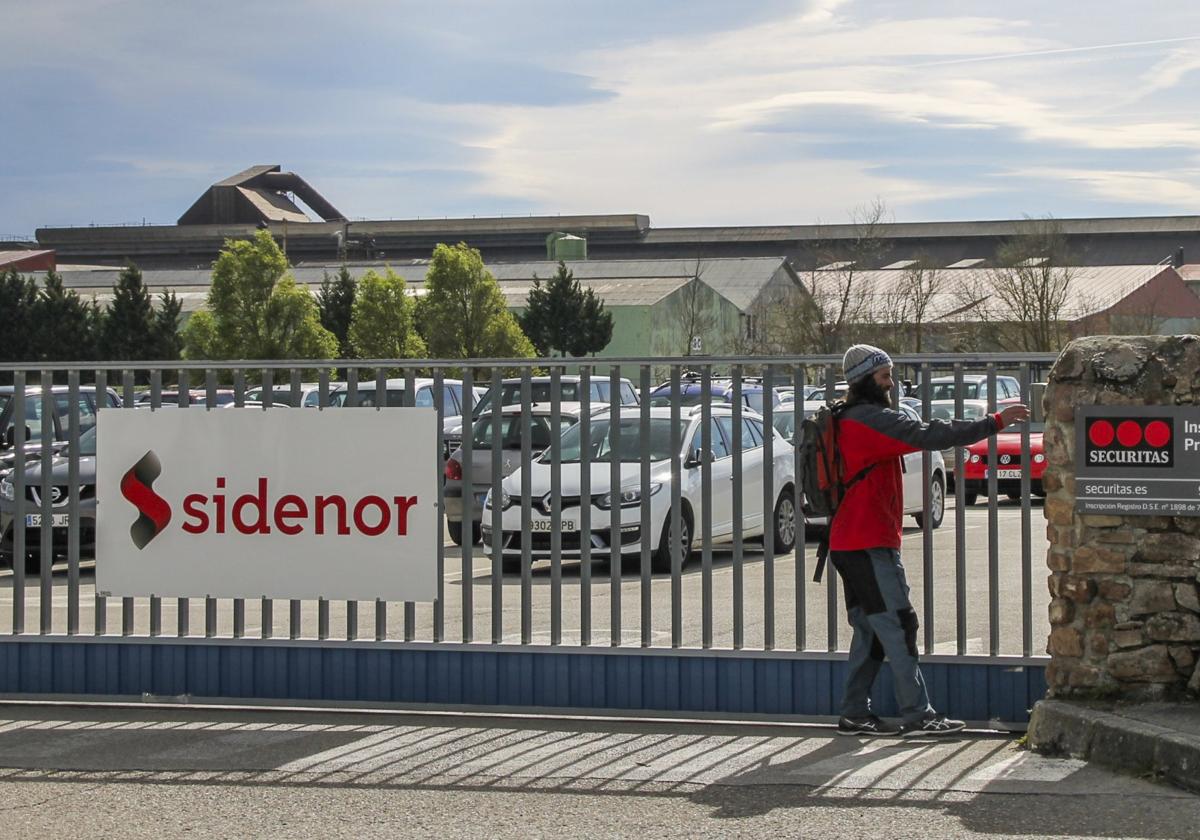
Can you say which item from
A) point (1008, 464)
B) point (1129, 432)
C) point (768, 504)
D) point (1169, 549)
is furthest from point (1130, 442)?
point (1008, 464)

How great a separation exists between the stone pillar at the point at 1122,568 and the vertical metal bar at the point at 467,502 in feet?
8.68

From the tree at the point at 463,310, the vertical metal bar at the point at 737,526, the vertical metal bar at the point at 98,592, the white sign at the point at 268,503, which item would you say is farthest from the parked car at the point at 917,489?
the tree at the point at 463,310

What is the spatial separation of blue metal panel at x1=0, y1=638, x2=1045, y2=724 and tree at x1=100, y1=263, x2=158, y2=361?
212ft

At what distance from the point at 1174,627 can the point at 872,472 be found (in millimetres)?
1415

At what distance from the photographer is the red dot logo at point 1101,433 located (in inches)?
282

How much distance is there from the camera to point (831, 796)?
20.7ft

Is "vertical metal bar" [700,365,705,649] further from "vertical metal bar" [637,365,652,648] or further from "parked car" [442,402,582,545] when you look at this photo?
"parked car" [442,402,582,545]

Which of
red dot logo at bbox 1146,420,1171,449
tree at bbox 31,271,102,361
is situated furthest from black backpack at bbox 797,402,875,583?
tree at bbox 31,271,102,361

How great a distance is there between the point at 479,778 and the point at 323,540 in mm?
1760

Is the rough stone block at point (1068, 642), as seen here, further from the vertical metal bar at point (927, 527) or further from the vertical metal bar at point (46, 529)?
the vertical metal bar at point (46, 529)

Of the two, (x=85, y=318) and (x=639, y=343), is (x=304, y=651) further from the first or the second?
(x=639, y=343)

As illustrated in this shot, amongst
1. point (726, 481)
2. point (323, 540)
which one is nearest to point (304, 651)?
point (323, 540)

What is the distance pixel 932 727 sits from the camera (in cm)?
728

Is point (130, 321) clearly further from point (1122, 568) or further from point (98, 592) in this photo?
point (1122, 568)
